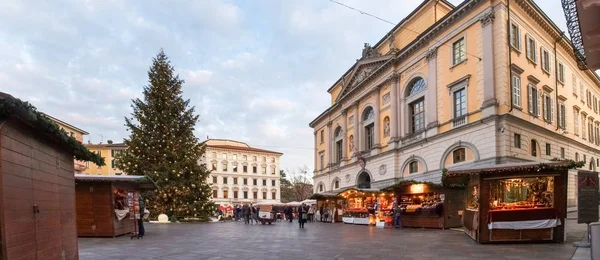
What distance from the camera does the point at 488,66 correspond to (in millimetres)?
25719

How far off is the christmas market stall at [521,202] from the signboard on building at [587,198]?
6.82 ft

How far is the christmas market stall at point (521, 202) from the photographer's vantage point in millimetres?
13586

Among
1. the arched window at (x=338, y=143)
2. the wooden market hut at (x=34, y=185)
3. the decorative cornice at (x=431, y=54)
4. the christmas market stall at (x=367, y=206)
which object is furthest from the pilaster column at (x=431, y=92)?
the wooden market hut at (x=34, y=185)

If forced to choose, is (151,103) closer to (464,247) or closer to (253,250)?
(253,250)

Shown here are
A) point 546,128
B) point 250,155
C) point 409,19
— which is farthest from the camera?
point 250,155

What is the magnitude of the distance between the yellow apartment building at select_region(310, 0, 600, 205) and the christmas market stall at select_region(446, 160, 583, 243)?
1076 centimetres

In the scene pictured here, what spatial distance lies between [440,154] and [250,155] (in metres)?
69.5

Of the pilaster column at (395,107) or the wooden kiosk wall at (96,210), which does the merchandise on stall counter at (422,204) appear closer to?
the pilaster column at (395,107)

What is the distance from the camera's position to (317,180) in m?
58.1

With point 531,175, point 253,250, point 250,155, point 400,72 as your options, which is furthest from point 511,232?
point 250,155

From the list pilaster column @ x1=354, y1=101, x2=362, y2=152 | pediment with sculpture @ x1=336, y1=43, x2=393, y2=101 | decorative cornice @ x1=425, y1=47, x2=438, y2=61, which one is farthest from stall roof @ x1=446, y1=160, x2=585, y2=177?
pilaster column @ x1=354, y1=101, x2=362, y2=152

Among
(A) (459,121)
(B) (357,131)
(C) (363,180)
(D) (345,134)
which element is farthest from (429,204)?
(D) (345,134)

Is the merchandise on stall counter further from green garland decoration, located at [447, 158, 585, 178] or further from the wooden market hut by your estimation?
the wooden market hut

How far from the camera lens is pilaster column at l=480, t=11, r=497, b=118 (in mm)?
25391
